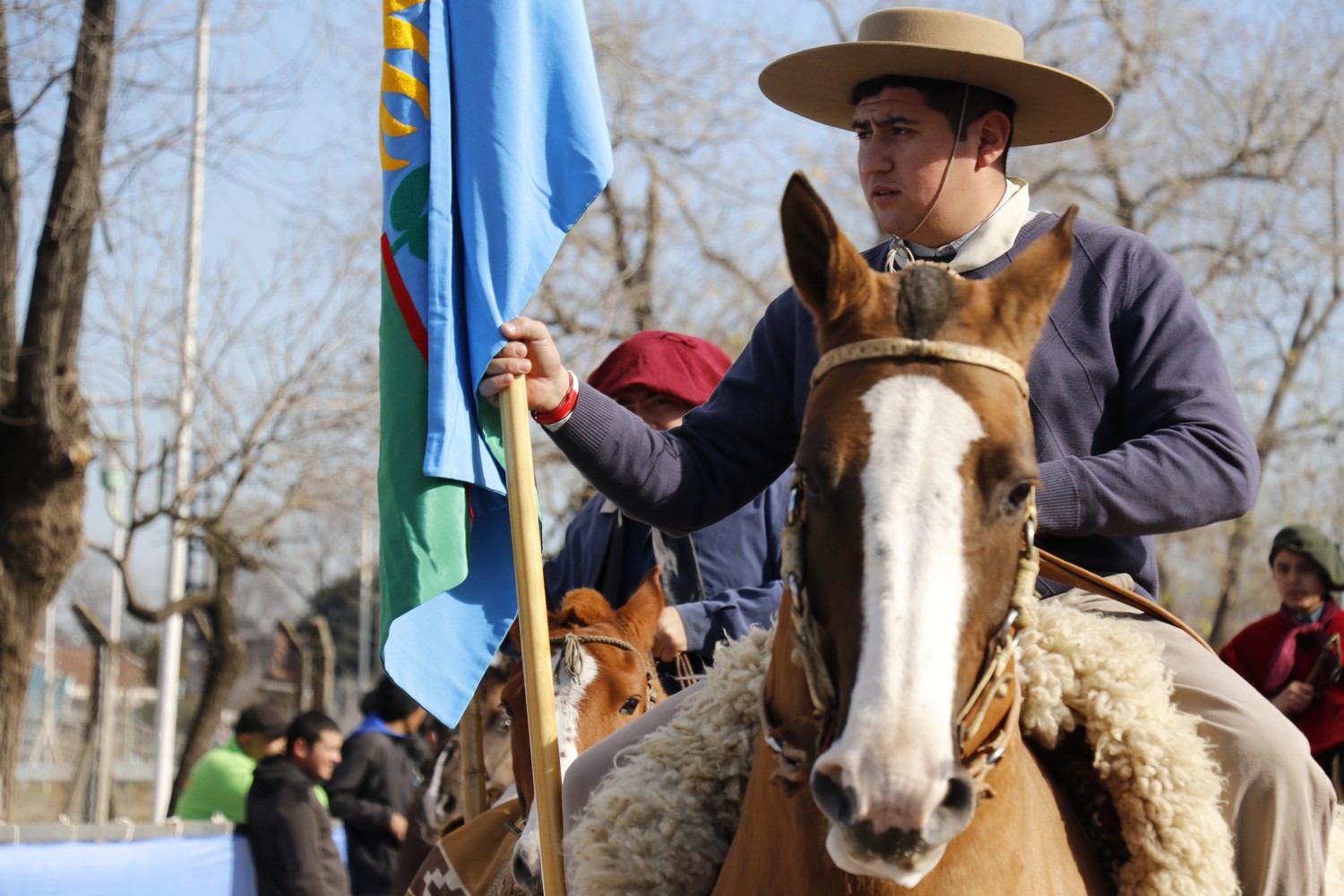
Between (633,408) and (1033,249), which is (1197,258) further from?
(1033,249)

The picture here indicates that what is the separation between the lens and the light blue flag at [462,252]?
11.0 ft

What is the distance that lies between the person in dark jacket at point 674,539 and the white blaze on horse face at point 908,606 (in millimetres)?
2666

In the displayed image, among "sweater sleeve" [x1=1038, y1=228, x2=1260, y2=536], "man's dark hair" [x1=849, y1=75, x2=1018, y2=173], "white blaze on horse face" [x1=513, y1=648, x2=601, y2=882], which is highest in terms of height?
"man's dark hair" [x1=849, y1=75, x2=1018, y2=173]

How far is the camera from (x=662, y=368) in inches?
212

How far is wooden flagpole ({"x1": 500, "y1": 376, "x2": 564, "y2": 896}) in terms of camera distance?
10.1ft

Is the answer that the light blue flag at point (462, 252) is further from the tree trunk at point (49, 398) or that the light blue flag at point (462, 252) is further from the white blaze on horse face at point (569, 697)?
the tree trunk at point (49, 398)

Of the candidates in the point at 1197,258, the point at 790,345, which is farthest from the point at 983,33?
the point at 1197,258

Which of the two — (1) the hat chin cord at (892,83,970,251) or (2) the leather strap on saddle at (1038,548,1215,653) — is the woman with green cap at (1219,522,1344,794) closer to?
(2) the leather strap on saddle at (1038,548,1215,653)

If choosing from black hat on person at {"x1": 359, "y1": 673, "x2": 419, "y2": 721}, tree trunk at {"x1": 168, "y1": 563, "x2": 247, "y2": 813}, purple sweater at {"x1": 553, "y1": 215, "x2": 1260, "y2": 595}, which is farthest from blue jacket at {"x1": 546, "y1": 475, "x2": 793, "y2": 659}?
tree trunk at {"x1": 168, "y1": 563, "x2": 247, "y2": 813}

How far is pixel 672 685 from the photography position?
5230mm

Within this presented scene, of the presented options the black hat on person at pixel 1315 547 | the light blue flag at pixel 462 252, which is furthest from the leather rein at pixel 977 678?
the black hat on person at pixel 1315 547

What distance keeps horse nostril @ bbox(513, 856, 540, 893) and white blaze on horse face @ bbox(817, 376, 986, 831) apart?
1.65m

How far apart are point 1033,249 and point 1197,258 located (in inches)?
674

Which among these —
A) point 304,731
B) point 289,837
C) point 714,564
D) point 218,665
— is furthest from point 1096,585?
point 218,665
